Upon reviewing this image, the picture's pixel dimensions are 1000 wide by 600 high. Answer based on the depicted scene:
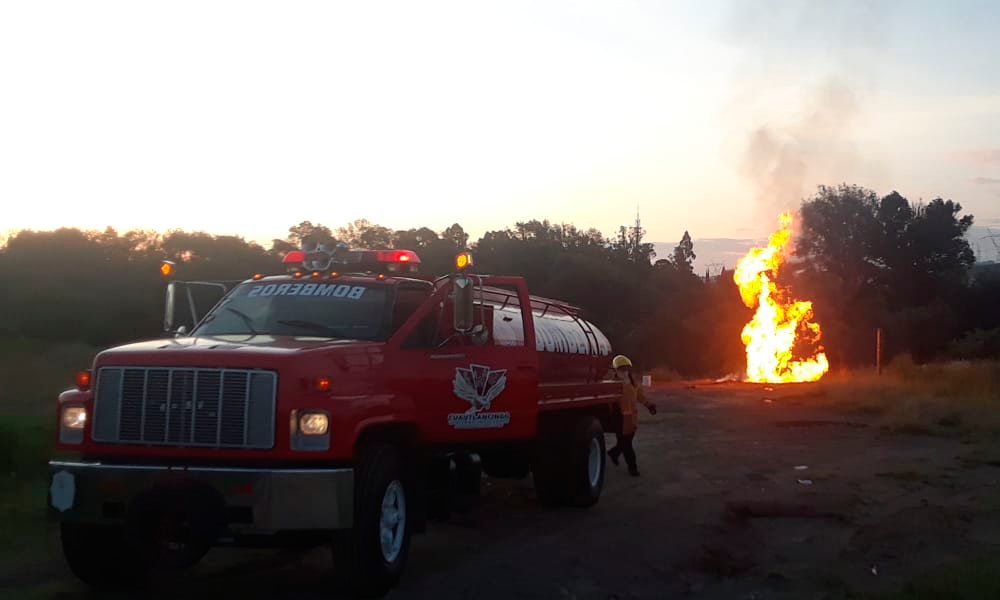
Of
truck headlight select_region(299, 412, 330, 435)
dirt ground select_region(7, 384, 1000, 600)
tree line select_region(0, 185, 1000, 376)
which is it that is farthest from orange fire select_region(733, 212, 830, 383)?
truck headlight select_region(299, 412, 330, 435)

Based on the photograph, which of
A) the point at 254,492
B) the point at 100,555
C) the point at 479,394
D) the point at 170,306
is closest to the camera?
the point at 254,492

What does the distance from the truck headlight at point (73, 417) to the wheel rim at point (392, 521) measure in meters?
2.38

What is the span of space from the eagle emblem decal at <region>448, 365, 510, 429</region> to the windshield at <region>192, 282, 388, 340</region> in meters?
0.97

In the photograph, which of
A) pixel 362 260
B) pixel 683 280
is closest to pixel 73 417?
pixel 362 260

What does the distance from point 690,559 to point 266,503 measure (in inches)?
170

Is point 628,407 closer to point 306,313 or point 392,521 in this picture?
point 306,313

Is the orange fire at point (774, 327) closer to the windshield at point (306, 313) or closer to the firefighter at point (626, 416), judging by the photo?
the firefighter at point (626, 416)

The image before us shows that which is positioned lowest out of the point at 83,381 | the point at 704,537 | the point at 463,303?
the point at 704,537

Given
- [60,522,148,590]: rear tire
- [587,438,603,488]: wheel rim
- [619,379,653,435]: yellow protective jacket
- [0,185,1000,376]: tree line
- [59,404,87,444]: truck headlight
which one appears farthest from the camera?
[0,185,1000,376]: tree line

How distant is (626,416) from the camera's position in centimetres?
1520

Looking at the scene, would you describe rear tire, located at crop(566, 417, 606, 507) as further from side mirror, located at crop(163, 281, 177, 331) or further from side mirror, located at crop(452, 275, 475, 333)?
side mirror, located at crop(163, 281, 177, 331)

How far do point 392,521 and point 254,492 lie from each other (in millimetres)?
1409

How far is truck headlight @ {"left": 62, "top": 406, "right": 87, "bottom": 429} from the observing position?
8.06 metres

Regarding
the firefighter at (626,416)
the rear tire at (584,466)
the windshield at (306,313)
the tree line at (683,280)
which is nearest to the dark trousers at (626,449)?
the firefighter at (626,416)
